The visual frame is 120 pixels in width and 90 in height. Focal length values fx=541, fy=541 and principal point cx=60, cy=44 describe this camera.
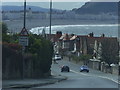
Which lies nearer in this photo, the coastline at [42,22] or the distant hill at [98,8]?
the coastline at [42,22]

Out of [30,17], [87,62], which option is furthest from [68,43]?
[87,62]

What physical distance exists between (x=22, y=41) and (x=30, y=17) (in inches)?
3628

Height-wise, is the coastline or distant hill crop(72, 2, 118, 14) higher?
distant hill crop(72, 2, 118, 14)

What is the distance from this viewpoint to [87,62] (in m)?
90.3

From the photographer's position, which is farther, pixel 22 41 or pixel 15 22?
pixel 15 22

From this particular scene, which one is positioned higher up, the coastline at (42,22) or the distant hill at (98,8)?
the distant hill at (98,8)

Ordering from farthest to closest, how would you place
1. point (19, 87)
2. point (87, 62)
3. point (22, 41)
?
1. point (87, 62)
2. point (22, 41)
3. point (19, 87)

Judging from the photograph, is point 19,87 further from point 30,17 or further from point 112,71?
point 30,17

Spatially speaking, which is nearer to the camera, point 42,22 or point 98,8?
point 42,22

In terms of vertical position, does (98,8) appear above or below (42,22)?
above

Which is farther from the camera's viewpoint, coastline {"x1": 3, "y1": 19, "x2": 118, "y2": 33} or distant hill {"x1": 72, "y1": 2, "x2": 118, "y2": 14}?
distant hill {"x1": 72, "y1": 2, "x2": 118, "y2": 14}

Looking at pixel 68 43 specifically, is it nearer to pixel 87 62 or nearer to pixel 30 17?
pixel 30 17

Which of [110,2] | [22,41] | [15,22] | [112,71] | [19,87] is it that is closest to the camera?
[19,87]

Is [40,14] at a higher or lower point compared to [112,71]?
higher
